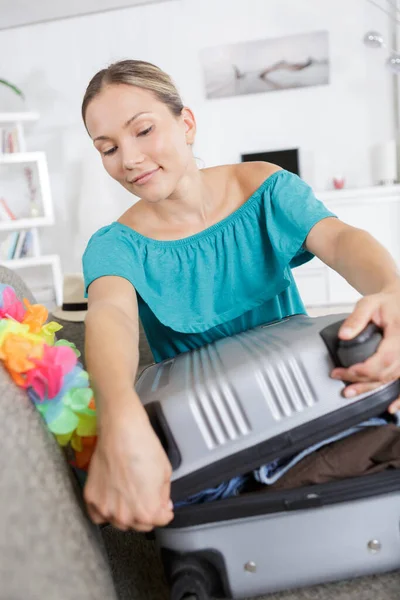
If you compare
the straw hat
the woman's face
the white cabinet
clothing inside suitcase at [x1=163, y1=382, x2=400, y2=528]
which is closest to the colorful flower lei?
clothing inside suitcase at [x1=163, y1=382, x2=400, y2=528]

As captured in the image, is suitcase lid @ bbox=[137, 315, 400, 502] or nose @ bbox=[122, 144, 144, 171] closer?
suitcase lid @ bbox=[137, 315, 400, 502]

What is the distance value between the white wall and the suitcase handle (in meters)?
3.93

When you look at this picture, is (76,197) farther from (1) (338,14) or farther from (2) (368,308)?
(2) (368,308)

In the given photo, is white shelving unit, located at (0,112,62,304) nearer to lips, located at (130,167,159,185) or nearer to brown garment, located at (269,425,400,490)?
lips, located at (130,167,159,185)

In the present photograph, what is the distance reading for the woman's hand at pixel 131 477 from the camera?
46 centimetres

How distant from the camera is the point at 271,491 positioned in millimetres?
499

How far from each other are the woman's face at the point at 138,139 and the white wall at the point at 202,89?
3.53m

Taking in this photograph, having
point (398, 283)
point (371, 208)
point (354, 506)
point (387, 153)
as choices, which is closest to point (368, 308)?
point (398, 283)

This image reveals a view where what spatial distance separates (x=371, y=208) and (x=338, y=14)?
161cm

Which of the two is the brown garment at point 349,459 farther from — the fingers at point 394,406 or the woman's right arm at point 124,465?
the woman's right arm at point 124,465

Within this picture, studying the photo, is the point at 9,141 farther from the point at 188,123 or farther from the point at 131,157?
the point at 131,157

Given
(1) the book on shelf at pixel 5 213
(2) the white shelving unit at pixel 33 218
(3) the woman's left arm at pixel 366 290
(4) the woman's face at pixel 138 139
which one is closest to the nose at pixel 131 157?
(4) the woman's face at pixel 138 139

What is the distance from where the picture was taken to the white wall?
4.01 meters

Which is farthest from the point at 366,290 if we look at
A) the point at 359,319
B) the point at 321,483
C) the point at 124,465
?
the point at 124,465
